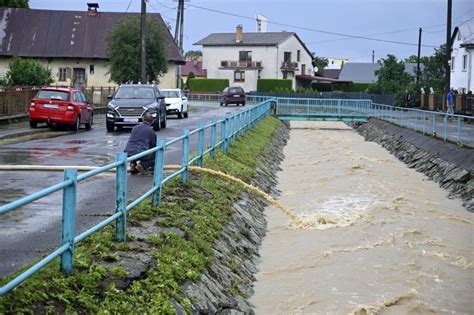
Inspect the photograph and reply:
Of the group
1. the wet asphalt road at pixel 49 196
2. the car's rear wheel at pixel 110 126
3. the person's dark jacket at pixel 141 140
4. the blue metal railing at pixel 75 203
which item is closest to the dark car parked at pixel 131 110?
the car's rear wheel at pixel 110 126

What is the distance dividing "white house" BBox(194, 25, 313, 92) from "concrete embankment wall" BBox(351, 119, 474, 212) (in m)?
54.2

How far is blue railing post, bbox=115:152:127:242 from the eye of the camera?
806cm

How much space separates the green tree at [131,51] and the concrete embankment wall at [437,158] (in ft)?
64.6

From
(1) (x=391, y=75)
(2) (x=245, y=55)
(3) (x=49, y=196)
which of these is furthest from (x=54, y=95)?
(2) (x=245, y=55)

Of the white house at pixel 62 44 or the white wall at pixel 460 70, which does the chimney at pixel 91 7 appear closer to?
the white house at pixel 62 44

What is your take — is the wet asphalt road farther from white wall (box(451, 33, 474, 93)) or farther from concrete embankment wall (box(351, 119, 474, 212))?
white wall (box(451, 33, 474, 93))

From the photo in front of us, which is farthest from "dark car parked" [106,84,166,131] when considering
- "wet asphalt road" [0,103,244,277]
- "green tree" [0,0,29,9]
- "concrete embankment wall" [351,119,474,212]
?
"green tree" [0,0,29,9]

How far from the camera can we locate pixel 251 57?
93.4 metres

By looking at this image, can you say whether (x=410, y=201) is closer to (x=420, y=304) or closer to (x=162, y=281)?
(x=420, y=304)

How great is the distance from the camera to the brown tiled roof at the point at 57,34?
63000 mm

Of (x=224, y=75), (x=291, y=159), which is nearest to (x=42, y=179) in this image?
(x=291, y=159)

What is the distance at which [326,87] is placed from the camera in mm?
98812

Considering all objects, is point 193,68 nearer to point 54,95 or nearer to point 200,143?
point 54,95

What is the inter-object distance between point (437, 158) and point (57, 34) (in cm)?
4600
